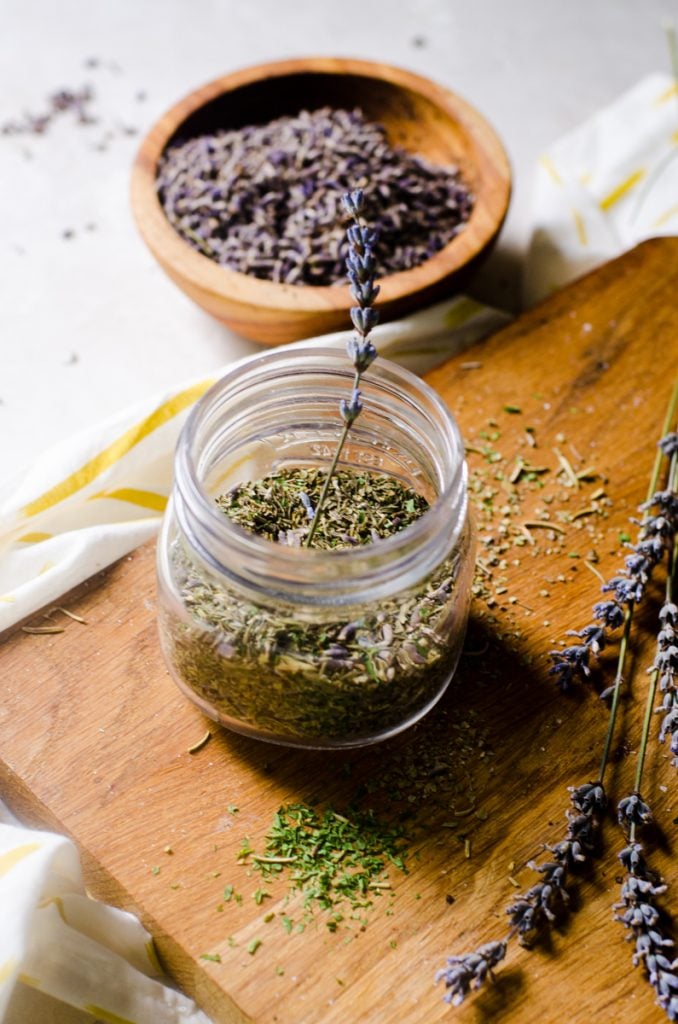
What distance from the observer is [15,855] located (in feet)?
3.84

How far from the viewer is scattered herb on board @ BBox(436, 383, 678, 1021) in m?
1.10

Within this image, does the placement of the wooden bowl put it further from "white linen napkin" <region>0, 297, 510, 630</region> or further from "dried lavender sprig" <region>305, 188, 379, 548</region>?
"dried lavender sprig" <region>305, 188, 379, 548</region>

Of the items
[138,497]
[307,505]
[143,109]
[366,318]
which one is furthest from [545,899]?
[143,109]

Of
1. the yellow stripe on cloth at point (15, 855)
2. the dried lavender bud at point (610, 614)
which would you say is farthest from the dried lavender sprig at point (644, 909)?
the yellow stripe on cloth at point (15, 855)

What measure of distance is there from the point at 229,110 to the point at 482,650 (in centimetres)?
117

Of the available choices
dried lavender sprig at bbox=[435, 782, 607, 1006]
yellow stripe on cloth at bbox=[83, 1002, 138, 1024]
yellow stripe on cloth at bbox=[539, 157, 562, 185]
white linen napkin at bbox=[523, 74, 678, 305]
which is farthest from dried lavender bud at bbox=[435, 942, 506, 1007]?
yellow stripe on cloth at bbox=[539, 157, 562, 185]

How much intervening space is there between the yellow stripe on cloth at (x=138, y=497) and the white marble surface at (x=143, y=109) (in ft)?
0.98

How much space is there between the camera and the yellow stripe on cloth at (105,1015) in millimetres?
1197

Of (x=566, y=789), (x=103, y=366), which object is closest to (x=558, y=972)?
(x=566, y=789)

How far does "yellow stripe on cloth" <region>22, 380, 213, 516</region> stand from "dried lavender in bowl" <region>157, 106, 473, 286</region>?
28 cm

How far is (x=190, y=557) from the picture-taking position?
45.4 inches

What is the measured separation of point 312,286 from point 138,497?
1.43ft

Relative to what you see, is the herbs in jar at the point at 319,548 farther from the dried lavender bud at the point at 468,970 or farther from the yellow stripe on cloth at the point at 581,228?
the yellow stripe on cloth at the point at 581,228

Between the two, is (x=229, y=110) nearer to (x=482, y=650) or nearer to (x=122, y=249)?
(x=122, y=249)
